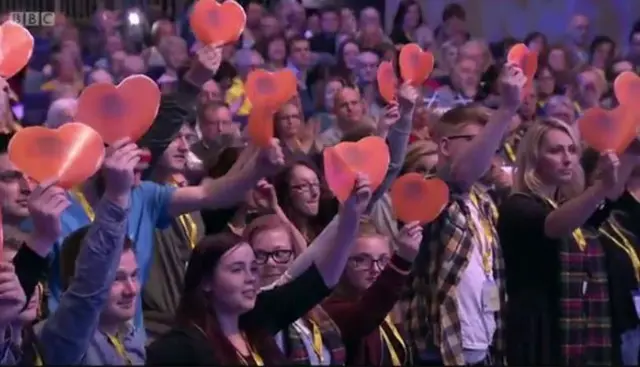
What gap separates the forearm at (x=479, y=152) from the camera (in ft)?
15.4

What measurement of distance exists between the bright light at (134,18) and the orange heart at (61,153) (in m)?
6.44

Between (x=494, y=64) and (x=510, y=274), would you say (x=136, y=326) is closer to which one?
(x=510, y=274)

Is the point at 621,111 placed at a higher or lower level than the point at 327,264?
higher

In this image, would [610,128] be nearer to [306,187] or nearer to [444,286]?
[444,286]

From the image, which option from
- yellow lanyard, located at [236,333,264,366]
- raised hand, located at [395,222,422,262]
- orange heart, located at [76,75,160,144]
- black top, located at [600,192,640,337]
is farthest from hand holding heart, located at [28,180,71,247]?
black top, located at [600,192,640,337]

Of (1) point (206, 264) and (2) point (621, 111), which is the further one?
(2) point (621, 111)

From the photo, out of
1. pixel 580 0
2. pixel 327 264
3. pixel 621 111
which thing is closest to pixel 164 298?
pixel 327 264

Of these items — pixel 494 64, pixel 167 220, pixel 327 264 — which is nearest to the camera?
pixel 327 264

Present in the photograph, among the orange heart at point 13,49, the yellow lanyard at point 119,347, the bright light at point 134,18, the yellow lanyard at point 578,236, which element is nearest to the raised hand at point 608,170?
the yellow lanyard at point 578,236

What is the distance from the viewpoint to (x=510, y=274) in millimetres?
4926

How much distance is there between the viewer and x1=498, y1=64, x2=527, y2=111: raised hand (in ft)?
15.5

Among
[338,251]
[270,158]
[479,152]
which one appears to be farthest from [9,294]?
[479,152]

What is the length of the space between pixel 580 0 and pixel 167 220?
7854 millimetres

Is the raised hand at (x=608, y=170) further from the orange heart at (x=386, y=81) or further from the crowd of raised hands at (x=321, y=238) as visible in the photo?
the orange heart at (x=386, y=81)
